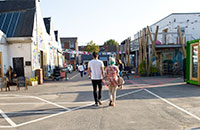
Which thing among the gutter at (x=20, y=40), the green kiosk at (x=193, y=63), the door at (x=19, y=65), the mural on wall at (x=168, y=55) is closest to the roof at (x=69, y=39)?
the mural on wall at (x=168, y=55)

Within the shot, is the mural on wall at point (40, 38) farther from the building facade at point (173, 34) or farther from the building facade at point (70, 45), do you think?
the building facade at point (70, 45)

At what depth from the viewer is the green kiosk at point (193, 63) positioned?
11168 mm

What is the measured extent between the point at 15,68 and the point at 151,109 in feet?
41.6

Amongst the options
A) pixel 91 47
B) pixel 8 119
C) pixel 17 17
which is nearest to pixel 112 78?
pixel 8 119

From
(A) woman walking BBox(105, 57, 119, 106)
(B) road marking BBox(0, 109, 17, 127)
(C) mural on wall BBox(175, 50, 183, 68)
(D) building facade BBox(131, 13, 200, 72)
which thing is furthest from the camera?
(C) mural on wall BBox(175, 50, 183, 68)

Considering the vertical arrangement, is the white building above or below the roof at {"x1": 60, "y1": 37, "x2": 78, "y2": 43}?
below

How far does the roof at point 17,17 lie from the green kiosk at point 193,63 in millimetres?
11689

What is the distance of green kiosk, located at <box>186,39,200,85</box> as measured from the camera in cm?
1117

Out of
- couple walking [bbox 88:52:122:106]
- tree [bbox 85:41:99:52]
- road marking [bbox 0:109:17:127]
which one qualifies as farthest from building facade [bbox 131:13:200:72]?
tree [bbox 85:41:99:52]

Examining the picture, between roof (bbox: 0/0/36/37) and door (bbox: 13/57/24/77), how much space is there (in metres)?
1.92

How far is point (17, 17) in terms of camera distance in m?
17.1

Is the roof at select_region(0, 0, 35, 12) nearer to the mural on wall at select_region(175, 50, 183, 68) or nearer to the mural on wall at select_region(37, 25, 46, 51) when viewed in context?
the mural on wall at select_region(37, 25, 46, 51)

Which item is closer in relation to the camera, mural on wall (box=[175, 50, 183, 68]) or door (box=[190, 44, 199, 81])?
door (box=[190, 44, 199, 81])

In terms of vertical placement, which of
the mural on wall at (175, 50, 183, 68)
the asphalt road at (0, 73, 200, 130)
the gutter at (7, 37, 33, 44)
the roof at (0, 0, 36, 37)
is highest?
the roof at (0, 0, 36, 37)
